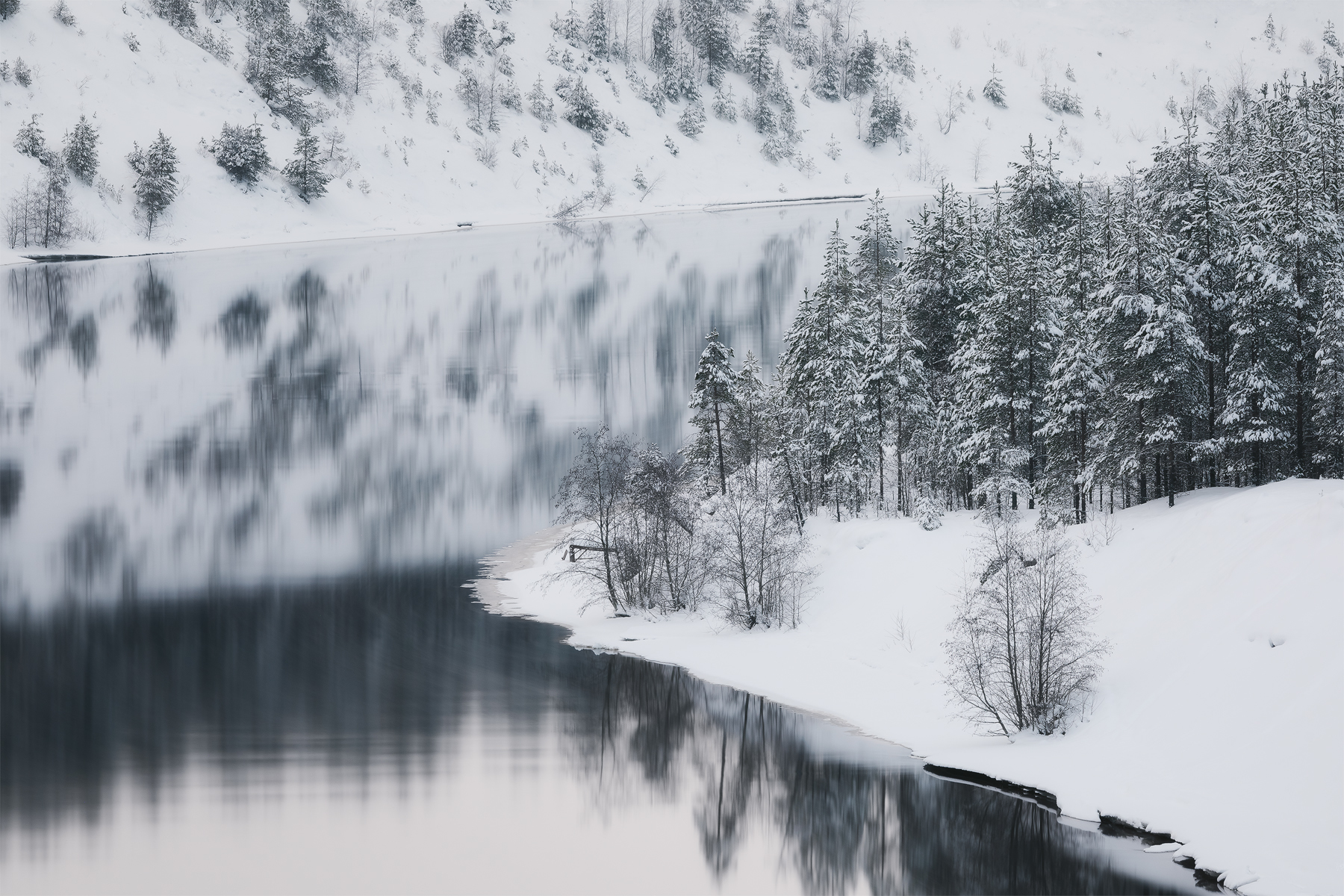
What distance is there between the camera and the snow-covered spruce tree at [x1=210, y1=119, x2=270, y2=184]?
454ft

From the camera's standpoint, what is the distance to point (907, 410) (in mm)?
52562

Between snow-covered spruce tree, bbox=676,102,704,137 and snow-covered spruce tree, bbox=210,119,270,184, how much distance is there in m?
72.5

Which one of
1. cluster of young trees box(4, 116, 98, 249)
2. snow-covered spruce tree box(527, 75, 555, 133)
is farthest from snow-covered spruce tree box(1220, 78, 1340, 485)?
snow-covered spruce tree box(527, 75, 555, 133)

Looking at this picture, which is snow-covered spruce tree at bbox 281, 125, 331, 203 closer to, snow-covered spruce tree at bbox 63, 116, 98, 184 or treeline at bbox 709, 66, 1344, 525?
snow-covered spruce tree at bbox 63, 116, 98, 184

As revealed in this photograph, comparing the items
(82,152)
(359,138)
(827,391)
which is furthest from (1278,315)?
(359,138)

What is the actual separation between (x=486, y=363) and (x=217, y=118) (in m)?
68.4

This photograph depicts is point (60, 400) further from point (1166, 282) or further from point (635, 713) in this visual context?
point (1166, 282)

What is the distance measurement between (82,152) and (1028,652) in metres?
120

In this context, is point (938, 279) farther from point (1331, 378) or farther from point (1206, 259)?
point (1331, 378)

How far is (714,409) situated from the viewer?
197 ft

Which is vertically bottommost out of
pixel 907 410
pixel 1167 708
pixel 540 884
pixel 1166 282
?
pixel 540 884

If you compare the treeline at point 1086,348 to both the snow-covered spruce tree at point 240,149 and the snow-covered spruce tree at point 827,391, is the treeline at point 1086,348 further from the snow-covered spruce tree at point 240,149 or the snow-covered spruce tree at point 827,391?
the snow-covered spruce tree at point 240,149

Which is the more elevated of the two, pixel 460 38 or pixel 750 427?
pixel 460 38

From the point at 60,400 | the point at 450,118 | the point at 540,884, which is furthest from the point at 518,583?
the point at 450,118
